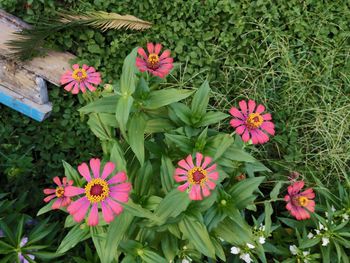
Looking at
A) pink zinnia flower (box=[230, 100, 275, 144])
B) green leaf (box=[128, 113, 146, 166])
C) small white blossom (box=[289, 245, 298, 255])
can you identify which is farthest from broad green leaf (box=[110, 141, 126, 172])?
small white blossom (box=[289, 245, 298, 255])

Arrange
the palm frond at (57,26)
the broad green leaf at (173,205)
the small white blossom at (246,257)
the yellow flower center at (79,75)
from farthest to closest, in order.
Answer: the palm frond at (57,26), the small white blossom at (246,257), the yellow flower center at (79,75), the broad green leaf at (173,205)

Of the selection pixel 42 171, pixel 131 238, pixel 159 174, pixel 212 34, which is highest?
pixel 212 34

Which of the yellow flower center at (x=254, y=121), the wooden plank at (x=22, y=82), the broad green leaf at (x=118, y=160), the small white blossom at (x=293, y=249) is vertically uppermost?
the yellow flower center at (x=254, y=121)

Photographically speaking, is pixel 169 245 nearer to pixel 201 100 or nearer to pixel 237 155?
pixel 237 155

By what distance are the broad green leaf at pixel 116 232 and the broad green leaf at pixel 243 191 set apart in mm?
378

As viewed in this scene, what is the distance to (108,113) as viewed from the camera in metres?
1.46

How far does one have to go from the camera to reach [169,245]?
4.97 ft

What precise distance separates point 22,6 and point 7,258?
4.38ft

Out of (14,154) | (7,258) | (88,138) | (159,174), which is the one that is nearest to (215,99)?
(88,138)

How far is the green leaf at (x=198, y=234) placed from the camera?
1.38 metres

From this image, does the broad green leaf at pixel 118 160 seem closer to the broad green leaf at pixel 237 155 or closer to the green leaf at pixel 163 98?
the green leaf at pixel 163 98

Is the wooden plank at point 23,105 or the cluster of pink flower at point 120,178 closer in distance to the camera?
the cluster of pink flower at point 120,178

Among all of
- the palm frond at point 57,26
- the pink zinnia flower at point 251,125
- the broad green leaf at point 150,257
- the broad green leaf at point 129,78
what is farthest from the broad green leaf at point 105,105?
the palm frond at point 57,26

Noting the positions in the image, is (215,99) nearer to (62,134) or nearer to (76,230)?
(62,134)
